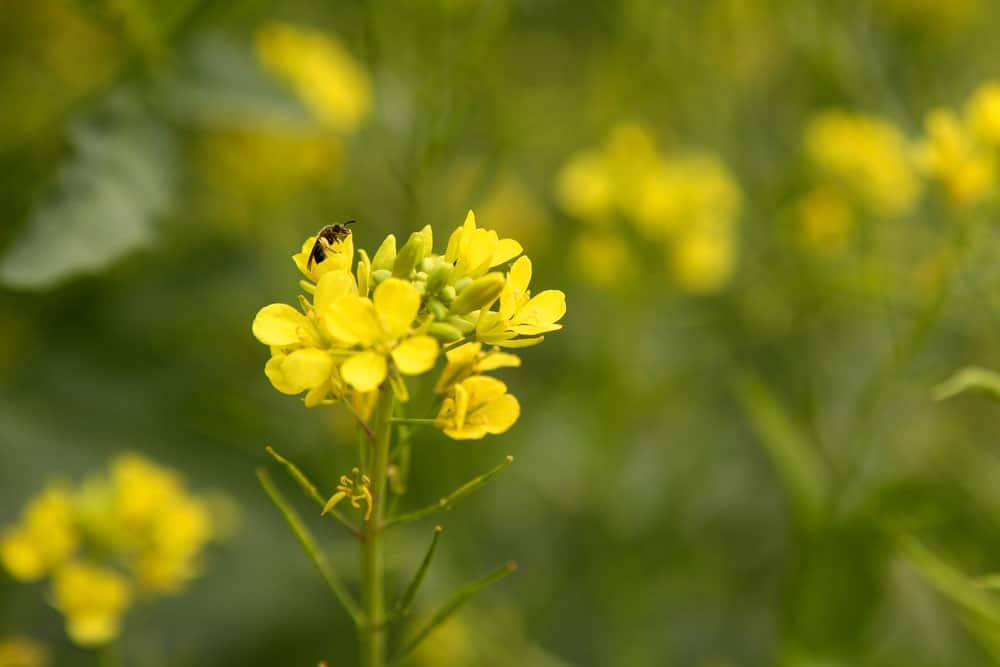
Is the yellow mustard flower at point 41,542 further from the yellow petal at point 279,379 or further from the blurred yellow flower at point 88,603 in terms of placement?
the yellow petal at point 279,379

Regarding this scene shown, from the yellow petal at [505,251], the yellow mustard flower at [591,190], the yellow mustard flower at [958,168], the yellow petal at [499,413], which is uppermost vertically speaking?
the yellow mustard flower at [591,190]

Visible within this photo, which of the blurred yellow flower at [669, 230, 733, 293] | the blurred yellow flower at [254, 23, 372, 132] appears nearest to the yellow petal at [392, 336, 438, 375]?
the blurred yellow flower at [254, 23, 372, 132]

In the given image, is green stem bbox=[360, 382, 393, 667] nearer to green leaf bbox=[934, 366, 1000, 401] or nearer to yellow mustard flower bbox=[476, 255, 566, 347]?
yellow mustard flower bbox=[476, 255, 566, 347]

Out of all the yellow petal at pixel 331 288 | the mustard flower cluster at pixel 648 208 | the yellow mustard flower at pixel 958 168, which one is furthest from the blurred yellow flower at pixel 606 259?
the yellow petal at pixel 331 288

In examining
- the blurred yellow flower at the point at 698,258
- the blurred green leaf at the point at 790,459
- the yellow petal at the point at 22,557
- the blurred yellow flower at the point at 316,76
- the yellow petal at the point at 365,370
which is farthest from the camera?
the blurred yellow flower at the point at 698,258

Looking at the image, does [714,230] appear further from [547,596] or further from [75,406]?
[75,406]

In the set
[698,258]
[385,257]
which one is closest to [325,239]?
[385,257]
